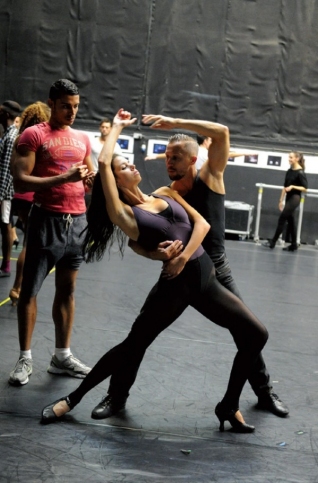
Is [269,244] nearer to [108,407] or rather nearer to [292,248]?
[292,248]

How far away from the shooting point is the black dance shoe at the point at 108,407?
4.16 metres

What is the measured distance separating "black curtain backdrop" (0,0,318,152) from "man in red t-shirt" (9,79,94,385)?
35.3ft

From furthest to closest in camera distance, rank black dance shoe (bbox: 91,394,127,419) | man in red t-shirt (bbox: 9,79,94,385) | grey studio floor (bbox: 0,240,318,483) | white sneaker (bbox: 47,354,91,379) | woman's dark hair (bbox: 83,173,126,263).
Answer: white sneaker (bbox: 47,354,91,379) < man in red t-shirt (bbox: 9,79,94,385) < black dance shoe (bbox: 91,394,127,419) < woman's dark hair (bbox: 83,173,126,263) < grey studio floor (bbox: 0,240,318,483)

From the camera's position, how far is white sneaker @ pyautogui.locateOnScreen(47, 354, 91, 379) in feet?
15.9

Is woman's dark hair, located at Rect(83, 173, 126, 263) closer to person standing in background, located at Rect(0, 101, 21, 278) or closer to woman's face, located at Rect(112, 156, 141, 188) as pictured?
woman's face, located at Rect(112, 156, 141, 188)

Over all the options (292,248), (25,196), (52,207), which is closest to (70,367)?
(52,207)

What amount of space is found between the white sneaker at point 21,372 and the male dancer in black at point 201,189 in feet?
2.09

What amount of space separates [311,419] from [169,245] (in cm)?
144

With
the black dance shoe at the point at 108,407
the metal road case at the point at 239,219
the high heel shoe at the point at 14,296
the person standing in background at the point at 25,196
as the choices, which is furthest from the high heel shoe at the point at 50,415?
the metal road case at the point at 239,219

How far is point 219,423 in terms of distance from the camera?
13.9 feet

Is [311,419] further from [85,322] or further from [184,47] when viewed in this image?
[184,47]

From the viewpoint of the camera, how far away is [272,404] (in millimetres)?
4473

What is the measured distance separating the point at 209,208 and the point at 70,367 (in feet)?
4.81

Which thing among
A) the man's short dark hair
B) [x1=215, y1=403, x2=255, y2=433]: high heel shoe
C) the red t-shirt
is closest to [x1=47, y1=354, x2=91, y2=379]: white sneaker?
the red t-shirt
